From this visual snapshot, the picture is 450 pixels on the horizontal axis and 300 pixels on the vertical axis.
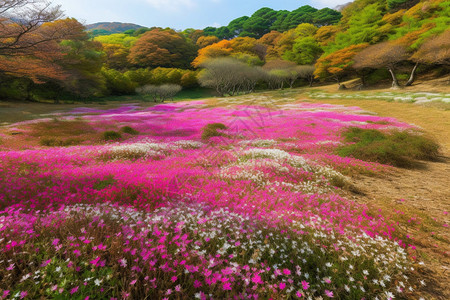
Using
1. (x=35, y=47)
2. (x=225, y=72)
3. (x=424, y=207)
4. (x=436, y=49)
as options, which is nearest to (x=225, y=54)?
(x=225, y=72)

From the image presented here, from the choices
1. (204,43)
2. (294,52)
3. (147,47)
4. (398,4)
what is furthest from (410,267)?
(204,43)

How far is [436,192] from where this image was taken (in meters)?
6.19

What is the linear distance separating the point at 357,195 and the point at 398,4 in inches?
3123

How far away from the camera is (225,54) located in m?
69.6

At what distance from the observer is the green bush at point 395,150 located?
9.23 m

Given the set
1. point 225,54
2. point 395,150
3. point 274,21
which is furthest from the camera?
point 274,21

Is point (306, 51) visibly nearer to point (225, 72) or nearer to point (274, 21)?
point (225, 72)

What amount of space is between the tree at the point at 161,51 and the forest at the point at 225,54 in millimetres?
381

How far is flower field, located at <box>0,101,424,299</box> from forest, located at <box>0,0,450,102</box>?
1490 cm

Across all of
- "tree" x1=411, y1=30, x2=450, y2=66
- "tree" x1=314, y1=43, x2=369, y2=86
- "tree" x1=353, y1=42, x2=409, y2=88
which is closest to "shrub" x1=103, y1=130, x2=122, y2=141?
"tree" x1=411, y1=30, x2=450, y2=66

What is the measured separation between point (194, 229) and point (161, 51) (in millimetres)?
87493

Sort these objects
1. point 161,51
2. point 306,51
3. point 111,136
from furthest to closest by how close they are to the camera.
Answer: point 161,51, point 306,51, point 111,136

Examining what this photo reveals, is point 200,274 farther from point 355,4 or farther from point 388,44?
point 355,4

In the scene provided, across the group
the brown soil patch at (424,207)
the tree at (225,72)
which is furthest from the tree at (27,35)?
the tree at (225,72)
